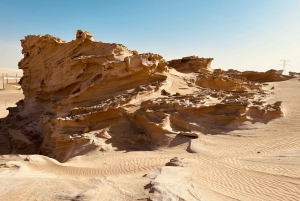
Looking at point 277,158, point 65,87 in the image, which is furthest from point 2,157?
point 277,158

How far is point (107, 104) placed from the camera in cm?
1053

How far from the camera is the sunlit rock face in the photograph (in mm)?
9523

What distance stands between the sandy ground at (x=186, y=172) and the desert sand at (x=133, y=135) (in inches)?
1.1

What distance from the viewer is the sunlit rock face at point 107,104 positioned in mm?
9523

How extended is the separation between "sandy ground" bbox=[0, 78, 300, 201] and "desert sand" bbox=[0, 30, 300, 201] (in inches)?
1.1

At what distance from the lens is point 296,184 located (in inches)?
209

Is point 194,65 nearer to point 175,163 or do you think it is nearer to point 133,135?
point 133,135

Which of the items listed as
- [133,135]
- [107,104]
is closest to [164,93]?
[107,104]

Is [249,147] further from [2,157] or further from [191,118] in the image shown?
[2,157]

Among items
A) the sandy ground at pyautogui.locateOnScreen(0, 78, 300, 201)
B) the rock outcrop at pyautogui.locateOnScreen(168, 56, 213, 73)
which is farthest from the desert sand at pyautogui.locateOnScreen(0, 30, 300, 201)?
the rock outcrop at pyautogui.locateOnScreen(168, 56, 213, 73)

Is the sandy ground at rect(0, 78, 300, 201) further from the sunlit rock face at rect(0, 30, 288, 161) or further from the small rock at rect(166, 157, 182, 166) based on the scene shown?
the sunlit rock face at rect(0, 30, 288, 161)

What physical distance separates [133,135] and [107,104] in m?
2.06

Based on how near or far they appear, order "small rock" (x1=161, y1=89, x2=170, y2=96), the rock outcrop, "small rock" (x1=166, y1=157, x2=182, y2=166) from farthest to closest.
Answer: the rock outcrop, "small rock" (x1=161, y1=89, x2=170, y2=96), "small rock" (x1=166, y1=157, x2=182, y2=166)

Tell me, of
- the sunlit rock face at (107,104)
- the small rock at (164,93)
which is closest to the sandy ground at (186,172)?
the sunlit rock face at (107,104)
